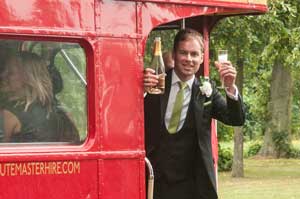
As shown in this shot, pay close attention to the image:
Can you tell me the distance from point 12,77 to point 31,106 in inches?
8.3

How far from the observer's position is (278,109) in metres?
32.2

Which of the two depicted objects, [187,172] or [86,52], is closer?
[86,52]

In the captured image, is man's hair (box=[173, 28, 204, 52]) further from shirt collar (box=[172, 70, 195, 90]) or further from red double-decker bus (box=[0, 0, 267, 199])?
red double-decker bus (box=[0, 0, 267, 199])

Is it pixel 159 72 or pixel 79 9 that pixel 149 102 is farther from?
pixel 79 9

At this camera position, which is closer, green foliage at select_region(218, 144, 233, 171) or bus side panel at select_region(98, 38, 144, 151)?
bus side panel at select_region(98, 38, 144, 151)

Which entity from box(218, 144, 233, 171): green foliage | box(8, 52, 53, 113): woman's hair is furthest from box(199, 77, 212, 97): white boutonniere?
box(218, 144, 233, 171): green foliage

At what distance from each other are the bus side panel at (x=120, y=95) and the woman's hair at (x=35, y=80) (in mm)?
345

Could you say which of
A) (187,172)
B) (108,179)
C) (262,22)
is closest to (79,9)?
(108,179)

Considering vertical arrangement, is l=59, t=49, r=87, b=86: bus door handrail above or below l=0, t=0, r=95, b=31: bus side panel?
below

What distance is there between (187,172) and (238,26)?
11.5 m

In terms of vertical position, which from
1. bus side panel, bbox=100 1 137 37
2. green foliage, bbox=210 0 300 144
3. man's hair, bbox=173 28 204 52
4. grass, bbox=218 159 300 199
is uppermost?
green foliage, bbox=210 0 300 144

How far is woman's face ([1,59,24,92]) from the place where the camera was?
190 inches

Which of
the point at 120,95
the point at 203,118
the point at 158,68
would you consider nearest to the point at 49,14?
the point at 120,95

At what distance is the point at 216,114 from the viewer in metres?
5.81
